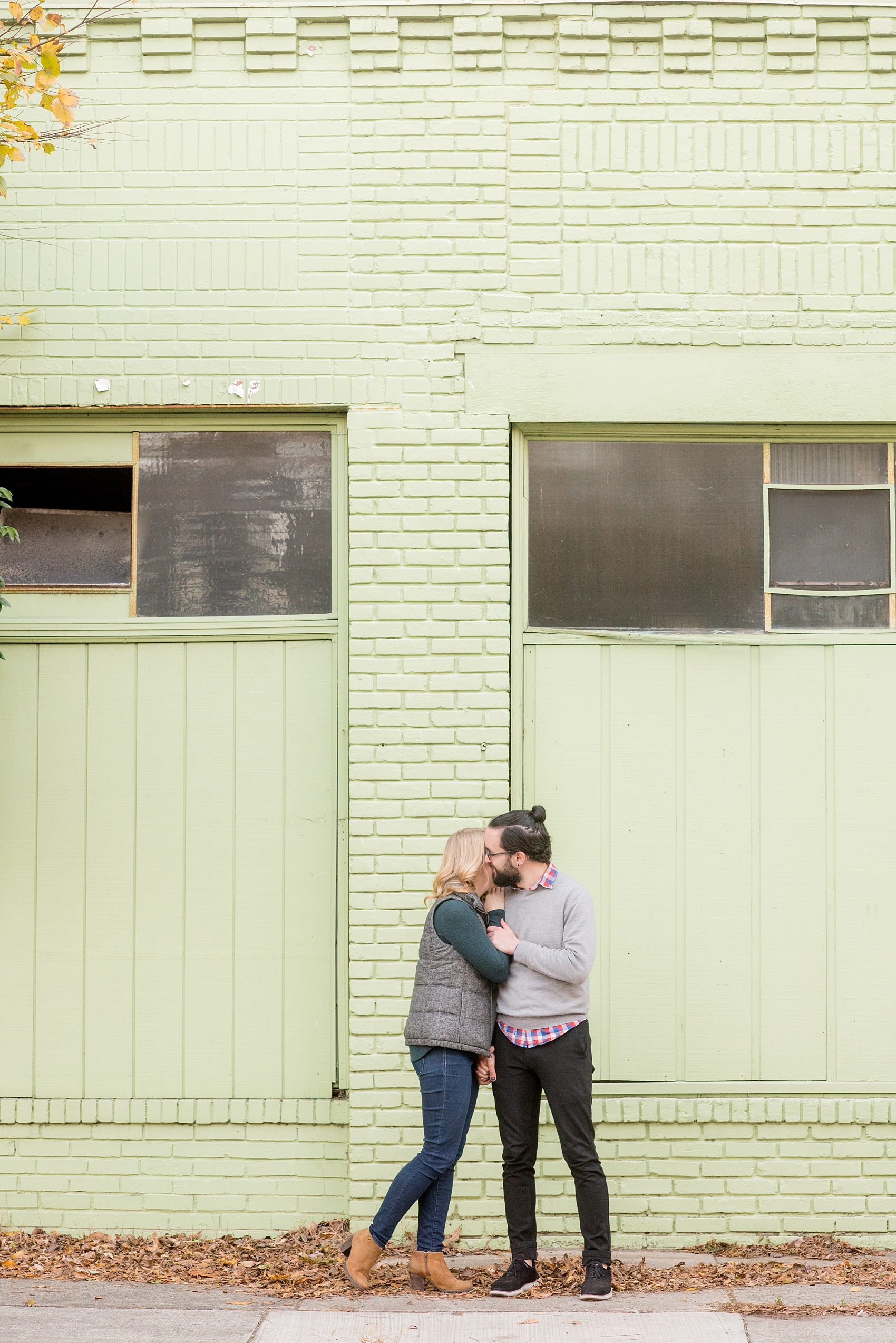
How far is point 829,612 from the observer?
565cm

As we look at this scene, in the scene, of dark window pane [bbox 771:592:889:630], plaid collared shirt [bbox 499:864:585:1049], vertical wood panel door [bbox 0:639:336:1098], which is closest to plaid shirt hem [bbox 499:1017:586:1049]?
plaid collared shirt [bbox 499:864:585:1049]

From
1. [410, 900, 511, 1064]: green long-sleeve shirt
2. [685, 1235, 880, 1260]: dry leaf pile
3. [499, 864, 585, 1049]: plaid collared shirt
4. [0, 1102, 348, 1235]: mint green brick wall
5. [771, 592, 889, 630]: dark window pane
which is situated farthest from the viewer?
[771, 592, 889, 630]: dark window pane

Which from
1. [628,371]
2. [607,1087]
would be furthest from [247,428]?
[607,1087]

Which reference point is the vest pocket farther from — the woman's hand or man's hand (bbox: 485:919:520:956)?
the woman's hand

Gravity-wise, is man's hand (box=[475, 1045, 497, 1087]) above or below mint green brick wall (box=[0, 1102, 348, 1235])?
above

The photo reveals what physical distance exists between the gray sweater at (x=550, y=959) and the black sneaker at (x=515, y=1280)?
3.15 feet

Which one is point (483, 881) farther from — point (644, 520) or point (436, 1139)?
point (644, 520)

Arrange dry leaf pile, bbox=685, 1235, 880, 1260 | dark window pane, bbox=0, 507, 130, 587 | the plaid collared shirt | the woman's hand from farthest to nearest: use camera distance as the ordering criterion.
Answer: dark window pane, bbox=0, 507, 130, 587, dry leaf pile, bbox=685, 1235, 880, 1260, the woman's hand, the plaid collared shirt

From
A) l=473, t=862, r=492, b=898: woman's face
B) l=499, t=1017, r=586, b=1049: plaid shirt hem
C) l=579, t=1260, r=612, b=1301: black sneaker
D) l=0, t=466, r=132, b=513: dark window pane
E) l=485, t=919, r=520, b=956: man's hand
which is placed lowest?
l=579, t=1260, r=612, b=1301: black sneaker

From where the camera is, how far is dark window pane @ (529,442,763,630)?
566 centimetres

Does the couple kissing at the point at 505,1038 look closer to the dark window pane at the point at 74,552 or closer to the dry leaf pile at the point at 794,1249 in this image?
the dry leaf pile at the point at 794,1249

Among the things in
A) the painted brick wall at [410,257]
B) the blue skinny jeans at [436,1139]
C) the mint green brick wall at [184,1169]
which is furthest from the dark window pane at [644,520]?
the mint green brick wall at [184,1169]

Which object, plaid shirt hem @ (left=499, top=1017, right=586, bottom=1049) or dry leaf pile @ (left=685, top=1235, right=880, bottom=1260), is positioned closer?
plaid shirt hem @ (left=499, top=1017, right=586, bottom=1049)

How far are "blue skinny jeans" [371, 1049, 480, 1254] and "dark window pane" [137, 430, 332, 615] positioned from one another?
2176 millimetres
